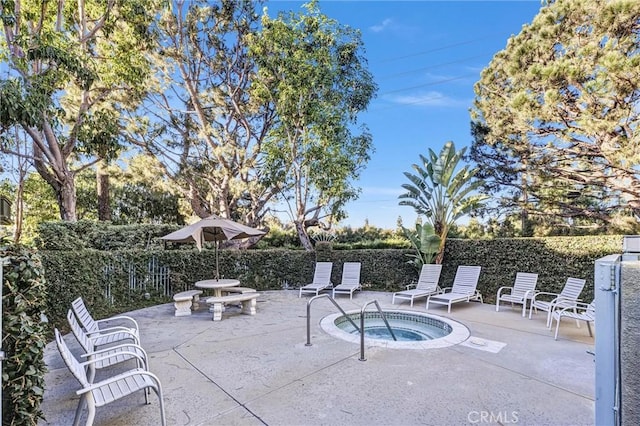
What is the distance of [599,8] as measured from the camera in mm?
9375

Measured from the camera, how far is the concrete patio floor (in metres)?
3.36

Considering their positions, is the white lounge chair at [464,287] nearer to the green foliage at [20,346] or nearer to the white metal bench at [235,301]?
the white metal bench at [235,301]

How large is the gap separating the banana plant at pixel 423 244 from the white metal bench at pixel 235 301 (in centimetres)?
560

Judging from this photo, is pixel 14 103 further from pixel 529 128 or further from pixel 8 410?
pixel 529 128

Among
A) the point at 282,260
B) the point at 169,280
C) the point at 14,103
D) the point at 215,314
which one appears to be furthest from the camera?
the point at 282,260

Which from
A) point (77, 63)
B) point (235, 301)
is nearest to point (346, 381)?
point (235, 301)

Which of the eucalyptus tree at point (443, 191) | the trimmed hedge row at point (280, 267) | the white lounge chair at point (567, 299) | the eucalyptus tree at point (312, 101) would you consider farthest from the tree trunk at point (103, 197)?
the white lounge chair at point (567, 299)

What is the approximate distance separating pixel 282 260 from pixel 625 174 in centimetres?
1198

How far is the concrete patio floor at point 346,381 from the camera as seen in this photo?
132 inches

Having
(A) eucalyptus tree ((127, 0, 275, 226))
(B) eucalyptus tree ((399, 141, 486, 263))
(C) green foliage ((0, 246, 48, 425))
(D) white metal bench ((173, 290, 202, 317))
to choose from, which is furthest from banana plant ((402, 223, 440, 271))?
(C) green foliage ((0, 246, 48, 425))

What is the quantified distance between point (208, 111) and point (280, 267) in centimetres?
834

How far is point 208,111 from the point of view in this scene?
592 inches

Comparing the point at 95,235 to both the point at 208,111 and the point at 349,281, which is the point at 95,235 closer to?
the point at 208,111

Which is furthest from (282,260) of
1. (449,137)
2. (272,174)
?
(449,137)
